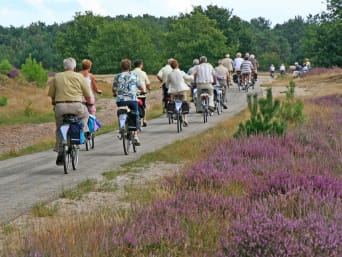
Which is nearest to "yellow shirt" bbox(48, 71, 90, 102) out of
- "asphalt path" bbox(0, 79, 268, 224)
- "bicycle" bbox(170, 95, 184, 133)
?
"asphalt path" bbox(0, 79, 268, 224)

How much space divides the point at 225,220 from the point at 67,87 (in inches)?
241

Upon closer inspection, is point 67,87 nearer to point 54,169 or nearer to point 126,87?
point 54,169

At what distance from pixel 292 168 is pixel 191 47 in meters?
60.1

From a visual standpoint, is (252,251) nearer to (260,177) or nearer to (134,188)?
(260,177)

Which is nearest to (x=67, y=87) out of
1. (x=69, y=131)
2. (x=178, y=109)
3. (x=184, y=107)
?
(x=69, y=131)

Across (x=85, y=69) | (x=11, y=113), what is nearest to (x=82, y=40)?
(x=11, y=113)

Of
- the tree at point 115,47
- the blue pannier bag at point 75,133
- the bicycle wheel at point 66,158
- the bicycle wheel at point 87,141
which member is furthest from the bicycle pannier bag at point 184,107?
the tree at point 115,47

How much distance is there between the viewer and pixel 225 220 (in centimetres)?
543

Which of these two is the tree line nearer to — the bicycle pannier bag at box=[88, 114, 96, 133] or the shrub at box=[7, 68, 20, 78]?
the shrub at box=[7, 68, 20, 78]

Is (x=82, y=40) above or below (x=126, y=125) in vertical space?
above

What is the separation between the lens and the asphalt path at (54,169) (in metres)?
8.58

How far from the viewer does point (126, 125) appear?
1356 centimetres

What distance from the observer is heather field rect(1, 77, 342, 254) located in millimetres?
4293

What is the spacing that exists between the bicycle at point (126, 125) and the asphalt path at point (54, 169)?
0.31 metres
